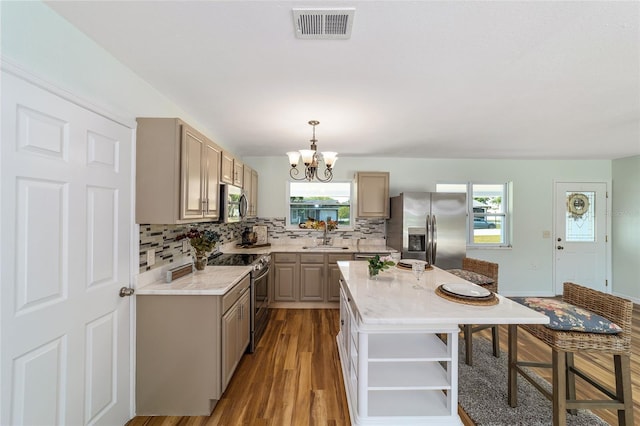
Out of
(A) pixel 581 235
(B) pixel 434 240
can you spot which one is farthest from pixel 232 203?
(A) pixel 581 235

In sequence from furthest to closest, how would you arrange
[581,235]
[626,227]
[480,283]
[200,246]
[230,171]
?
1. [581,235]
2. [626,227]
3. [230,171]
4. [480,283]
5. [200,246]

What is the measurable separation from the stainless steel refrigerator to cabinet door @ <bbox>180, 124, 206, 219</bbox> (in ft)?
9.16

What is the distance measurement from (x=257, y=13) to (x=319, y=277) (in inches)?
129

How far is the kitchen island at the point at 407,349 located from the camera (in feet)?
4.48

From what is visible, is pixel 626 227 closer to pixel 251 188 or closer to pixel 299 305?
pixel 299 305

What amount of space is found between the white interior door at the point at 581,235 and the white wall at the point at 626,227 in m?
0.14

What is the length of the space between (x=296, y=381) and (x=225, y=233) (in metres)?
2.20

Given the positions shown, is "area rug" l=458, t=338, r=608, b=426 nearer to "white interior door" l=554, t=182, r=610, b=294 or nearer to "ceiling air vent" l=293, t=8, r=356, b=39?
"ceiling air vent" l=293, t=8, r=356, b=39

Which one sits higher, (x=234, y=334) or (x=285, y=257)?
(x=285, y=257)

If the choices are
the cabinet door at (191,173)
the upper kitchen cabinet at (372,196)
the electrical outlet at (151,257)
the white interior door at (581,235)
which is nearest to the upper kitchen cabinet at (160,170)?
the cabinet door at (191,173)

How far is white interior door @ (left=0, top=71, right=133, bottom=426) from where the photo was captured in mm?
1104

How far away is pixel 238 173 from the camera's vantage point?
324cm

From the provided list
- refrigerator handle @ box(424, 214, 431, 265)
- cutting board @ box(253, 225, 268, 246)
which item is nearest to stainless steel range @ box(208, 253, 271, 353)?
cutting board @ box(253, 225, 268, 246)

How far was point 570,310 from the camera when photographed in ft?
5.80
